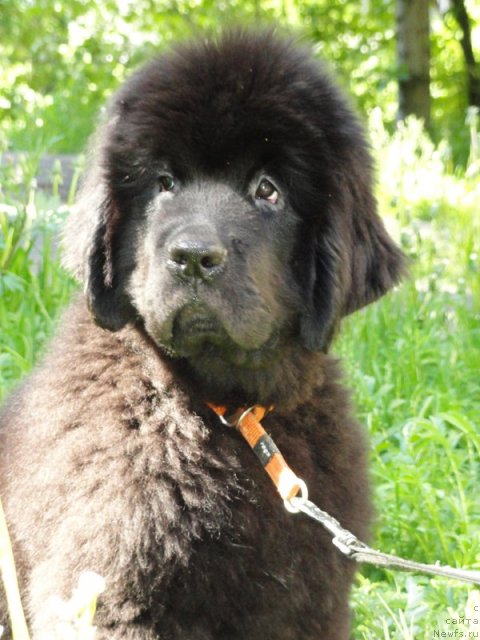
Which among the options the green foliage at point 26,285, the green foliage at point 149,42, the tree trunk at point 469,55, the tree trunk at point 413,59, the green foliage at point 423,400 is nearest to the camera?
the green foliage at point 423,400

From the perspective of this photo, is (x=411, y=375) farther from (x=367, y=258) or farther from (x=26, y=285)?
(x=26, y=285)

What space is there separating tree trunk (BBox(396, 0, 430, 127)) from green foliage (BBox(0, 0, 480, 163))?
287 millimetres

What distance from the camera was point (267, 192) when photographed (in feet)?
8.71

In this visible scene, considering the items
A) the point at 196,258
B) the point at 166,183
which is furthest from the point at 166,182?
the point at 196,258

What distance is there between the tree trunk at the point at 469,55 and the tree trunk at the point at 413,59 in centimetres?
406

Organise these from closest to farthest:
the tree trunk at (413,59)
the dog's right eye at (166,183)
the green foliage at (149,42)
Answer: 1. the dog's right eye at (166,183)
2. the tree trunk at (413,59)
3. the green foliage at (149,42)

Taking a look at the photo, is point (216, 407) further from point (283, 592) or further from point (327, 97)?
point (327, 97)

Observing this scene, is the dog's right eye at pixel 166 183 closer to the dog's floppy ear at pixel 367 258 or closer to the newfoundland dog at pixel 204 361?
the newfoundland dog at pixel 204 361

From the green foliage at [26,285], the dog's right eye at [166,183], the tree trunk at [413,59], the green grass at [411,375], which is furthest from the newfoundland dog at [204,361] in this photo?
the tree trunk at [413,59]

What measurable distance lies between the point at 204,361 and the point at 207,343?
0.06 m

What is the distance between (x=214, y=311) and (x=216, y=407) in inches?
13.6

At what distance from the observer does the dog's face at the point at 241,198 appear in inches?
99.0

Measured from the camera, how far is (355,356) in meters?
4.48

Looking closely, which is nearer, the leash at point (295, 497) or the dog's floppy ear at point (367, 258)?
the leash at point (295, 497)
